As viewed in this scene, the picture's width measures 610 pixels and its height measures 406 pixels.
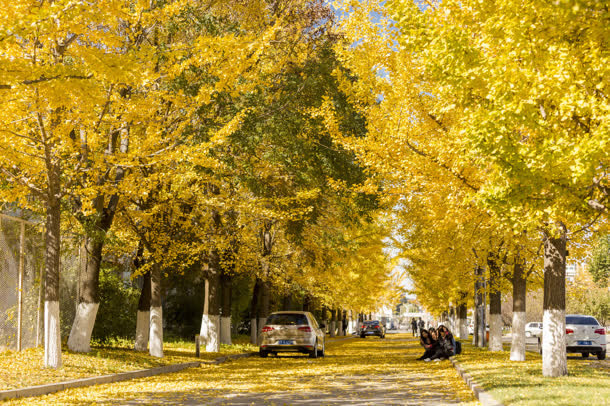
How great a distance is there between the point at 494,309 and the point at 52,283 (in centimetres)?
1716

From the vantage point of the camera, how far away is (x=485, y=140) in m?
10.5

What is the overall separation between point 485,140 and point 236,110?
956cm

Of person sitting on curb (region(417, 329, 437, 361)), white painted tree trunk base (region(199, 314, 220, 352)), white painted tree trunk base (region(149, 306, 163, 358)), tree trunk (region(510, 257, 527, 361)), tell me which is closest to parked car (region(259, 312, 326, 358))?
white painted tree trunk base (region(199, 314, 220, 352))

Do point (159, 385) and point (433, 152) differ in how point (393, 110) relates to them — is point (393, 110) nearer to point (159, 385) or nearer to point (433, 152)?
point (433, 152)

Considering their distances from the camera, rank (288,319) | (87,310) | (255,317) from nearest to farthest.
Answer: (87,310) < (288,319) < (255,317)

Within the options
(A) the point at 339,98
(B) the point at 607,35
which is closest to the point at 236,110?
(A) the point at 339,98

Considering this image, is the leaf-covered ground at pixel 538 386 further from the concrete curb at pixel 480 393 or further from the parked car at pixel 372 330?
the parked car at pixel 372 330

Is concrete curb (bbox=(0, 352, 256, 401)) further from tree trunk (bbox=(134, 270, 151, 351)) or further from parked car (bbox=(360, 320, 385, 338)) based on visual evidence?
parked car (bbox=(360, 320, 385, 338))

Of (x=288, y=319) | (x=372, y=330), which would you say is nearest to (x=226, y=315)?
(x=288, y=319)

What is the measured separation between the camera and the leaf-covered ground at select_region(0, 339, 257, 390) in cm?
1379

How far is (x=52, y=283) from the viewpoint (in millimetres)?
15969

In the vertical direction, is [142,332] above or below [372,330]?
above

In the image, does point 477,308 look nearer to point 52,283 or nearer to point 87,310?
point 87,310

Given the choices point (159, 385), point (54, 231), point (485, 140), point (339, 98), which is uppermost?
point (339, 98)
